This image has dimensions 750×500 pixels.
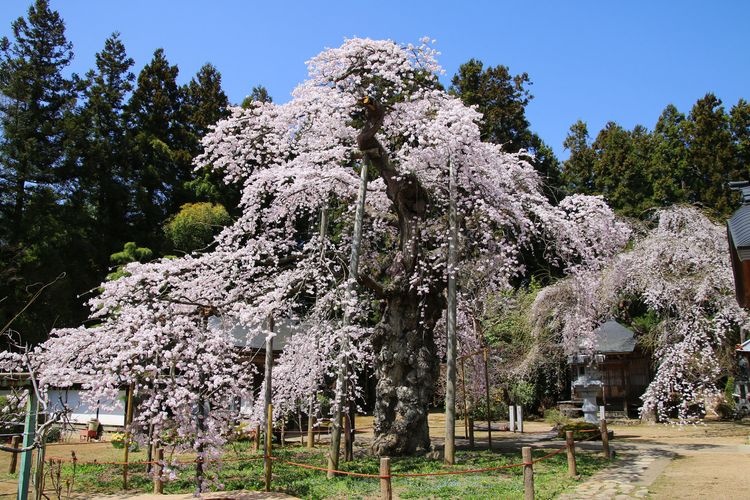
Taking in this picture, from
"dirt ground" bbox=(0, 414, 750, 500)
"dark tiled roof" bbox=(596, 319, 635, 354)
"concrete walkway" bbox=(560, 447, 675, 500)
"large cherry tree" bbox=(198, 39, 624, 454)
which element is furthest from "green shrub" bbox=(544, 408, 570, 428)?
"large cherry tree" bbox=(198, 39, 624, 454)

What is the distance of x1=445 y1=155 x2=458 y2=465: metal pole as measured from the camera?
11.4 metres

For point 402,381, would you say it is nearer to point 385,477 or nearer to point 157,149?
point 385,477

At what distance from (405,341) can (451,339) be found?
1.67 meters

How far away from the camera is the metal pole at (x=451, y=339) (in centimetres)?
1143

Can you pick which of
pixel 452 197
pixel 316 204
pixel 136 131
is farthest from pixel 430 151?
pixel 136 131

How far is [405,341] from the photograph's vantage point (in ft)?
42.6

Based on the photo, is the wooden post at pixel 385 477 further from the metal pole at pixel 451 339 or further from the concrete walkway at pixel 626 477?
the metal pole at pixel 451 339

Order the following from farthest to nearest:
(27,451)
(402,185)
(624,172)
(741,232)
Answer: (624,172) < (402,185) < (741,232) < (27,451)

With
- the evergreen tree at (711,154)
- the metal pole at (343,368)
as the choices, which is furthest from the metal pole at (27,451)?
the evergreen tree at (711,154)

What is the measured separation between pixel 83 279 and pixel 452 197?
2076 cm

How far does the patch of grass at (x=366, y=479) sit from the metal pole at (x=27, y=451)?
11.0ft

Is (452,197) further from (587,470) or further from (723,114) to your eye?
(723,114)

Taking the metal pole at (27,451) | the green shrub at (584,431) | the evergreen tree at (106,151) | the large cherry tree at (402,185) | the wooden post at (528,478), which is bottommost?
the green shrub at (584,431)

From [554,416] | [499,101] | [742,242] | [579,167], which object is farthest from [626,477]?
[579,167]
